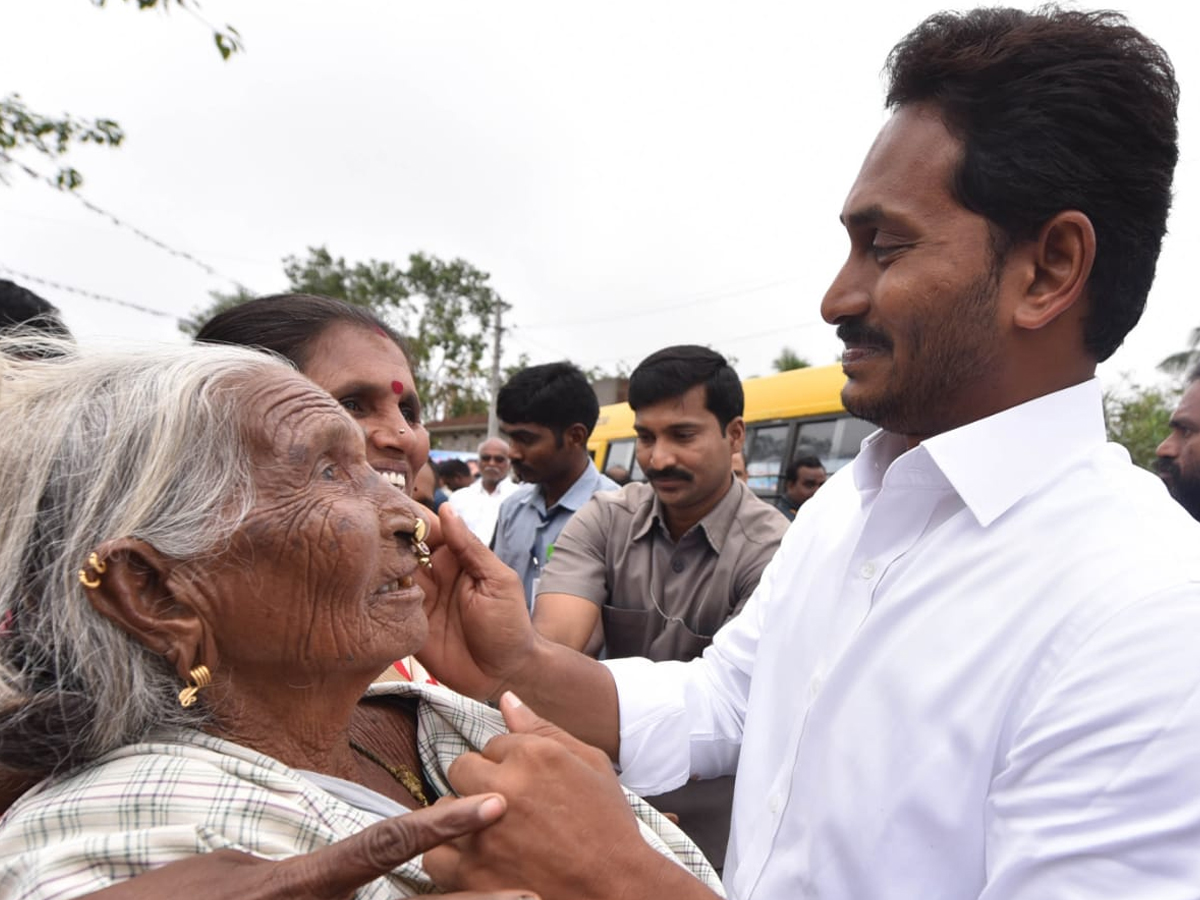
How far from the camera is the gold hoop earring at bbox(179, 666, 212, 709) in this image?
1.34 meters

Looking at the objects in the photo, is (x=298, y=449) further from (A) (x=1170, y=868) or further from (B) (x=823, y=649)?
(A) (x=1170, y=868)

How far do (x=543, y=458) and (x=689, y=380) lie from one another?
4.75 ft

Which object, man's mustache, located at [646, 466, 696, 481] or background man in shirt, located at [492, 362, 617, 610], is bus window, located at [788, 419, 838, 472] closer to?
background man in shirt, located at [492, 362, 617, 610]

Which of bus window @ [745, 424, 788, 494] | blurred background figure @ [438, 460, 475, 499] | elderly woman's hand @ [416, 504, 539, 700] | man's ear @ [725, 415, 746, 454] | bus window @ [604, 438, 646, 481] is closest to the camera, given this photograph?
elderly woman's hand @ [416, 504, 539, 700]

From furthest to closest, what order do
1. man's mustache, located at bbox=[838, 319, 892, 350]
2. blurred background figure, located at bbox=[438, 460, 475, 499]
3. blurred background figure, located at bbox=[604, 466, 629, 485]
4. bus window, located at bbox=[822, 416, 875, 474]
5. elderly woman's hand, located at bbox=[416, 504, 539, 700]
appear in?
blurred background figure, located at bbox=[604, 466, 629, 485] < blurred background figure, located at bbox=[438, 460, 475, 499] < bus window, located at bbox=[822, 416, 875, 474] < elderly woman's hand, located at bbox=[416, 504, 539, 700] < man's mustache, located at bbox=[838, 319, 892, 350]

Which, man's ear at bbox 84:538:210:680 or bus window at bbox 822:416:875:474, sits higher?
bus window at bbox 822:416:875:474

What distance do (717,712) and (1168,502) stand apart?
112cm

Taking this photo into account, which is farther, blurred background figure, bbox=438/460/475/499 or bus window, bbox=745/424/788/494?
blurred background figure, bbox=438/460/475/499

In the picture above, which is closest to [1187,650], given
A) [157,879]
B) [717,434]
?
[157,879]

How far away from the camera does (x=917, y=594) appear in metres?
1.58

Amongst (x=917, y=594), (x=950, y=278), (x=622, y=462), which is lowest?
(x=917, y=594)

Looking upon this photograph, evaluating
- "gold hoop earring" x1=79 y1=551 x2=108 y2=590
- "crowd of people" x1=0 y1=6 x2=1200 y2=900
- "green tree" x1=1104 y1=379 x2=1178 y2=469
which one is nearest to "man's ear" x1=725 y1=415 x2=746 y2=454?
"crowd of people" x1=0 y1=6 x2=1200 y2=900

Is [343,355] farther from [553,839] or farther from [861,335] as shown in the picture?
[553,839]

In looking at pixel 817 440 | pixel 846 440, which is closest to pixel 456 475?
pixel 817 440
